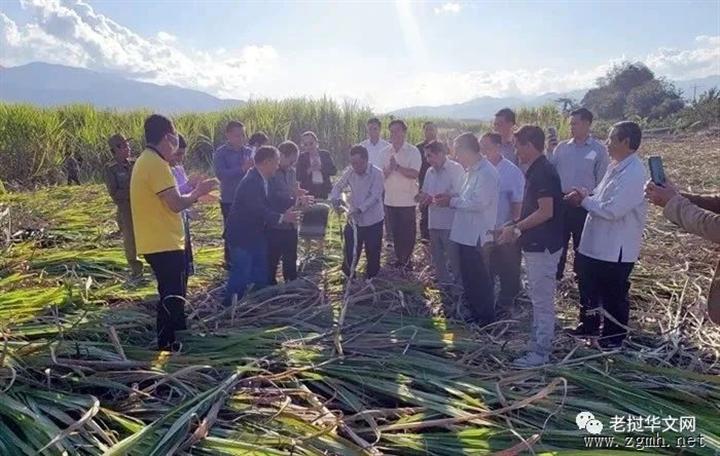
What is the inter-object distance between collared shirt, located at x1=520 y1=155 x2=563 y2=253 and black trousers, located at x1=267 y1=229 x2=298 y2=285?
221cm

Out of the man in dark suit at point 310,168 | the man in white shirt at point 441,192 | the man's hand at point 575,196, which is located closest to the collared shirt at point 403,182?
the man in white shirt at point 441,192

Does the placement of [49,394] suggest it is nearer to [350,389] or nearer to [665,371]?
[350,389]

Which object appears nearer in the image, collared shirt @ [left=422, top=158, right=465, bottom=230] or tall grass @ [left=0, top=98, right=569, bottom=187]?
collared shirt @ [left=422, top=158, right=465, bottom=230]

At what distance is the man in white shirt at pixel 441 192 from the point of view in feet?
15.5

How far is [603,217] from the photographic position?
11.2ft

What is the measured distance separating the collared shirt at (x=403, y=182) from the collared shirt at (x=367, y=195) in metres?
0.43

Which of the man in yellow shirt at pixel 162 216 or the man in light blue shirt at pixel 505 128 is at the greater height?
the man in light blue shirt at pixel 505 128

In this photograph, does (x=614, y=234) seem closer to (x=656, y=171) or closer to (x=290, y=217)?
(x=656, y=171)

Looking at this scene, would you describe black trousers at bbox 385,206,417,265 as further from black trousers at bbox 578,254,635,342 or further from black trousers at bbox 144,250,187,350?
black trousers at bbox 144,250,187,350

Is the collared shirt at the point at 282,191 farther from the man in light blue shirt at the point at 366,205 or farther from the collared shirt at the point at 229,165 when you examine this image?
the collared shirt at the point at 229,165

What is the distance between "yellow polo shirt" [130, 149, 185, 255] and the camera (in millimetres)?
3123

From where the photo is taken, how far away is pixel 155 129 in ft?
10.2

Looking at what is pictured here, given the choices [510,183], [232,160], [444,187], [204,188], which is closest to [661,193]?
[510,183]

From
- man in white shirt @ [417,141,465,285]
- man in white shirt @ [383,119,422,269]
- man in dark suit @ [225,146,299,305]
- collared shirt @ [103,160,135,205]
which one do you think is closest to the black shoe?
man in white shirt @ [417,141,465,285]
